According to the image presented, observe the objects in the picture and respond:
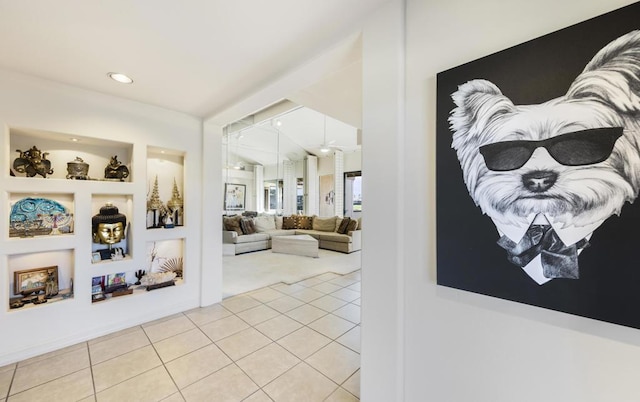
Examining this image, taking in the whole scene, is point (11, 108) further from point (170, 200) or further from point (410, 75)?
point (410, 75)

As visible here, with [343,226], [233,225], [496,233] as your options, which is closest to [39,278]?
[496,233]

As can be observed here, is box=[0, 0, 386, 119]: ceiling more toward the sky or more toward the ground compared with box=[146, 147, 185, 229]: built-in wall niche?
more toward the sky

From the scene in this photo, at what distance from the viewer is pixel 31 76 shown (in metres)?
2.05

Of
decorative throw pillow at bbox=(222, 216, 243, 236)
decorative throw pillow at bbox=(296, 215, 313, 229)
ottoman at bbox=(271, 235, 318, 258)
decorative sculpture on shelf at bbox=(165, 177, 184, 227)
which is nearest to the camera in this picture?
decorative sculpture on shelf at bbox=(165, 177, 184, 227)

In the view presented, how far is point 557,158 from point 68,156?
3.84m

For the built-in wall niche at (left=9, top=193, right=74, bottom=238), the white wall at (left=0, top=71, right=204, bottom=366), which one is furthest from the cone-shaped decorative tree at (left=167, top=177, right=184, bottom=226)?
the built-in wall niche at (left=9, top=193, right=74, bottom=238)

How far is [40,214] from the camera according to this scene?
2240mm

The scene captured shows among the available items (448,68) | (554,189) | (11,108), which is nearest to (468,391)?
(554,189)

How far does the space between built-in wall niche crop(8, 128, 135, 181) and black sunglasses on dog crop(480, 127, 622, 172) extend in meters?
3.25

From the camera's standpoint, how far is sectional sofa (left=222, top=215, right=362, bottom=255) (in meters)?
6.35

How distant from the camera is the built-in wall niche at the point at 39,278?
2.14 m

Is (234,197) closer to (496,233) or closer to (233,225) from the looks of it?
(233,225)

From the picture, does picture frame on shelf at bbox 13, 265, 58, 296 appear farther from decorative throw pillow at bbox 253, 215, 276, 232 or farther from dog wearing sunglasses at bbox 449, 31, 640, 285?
decorative throw pillow at bbox 253, 215, 276, 232

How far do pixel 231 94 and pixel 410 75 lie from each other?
1.83 meters
